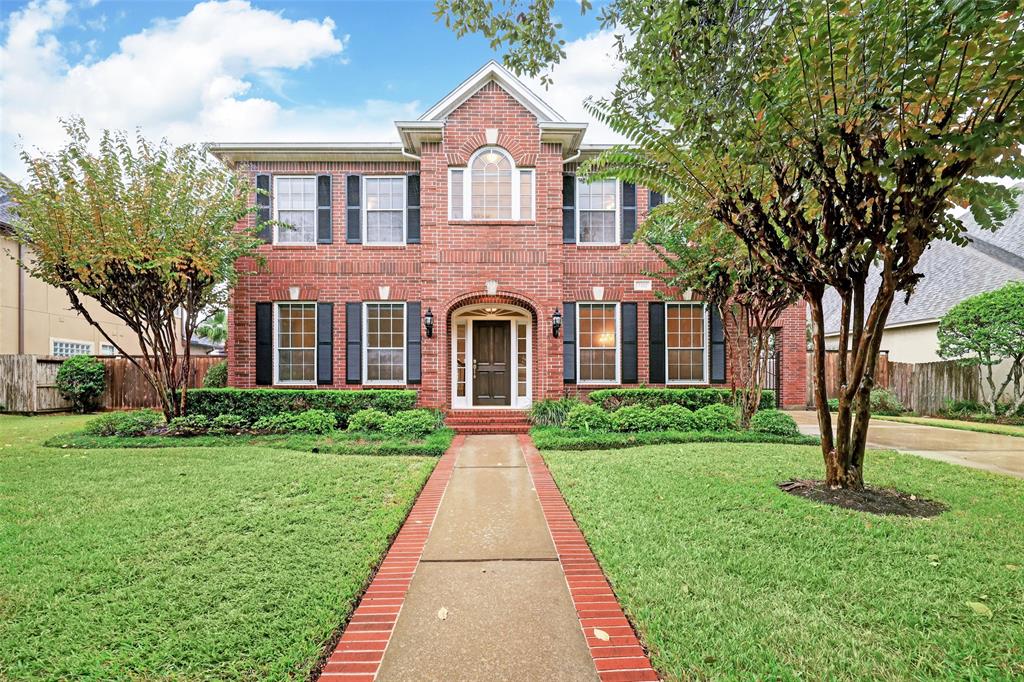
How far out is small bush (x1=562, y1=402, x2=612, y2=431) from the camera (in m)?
8.67

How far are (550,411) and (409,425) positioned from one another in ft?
8.68

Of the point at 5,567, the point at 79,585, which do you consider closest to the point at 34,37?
the point at 5,567

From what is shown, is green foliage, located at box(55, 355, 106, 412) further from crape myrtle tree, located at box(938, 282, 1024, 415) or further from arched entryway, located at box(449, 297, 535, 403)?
crape myrtle tree, located at box(938, 282, 1024, 415)

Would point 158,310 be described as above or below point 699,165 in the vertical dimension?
below

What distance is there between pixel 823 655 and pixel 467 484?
3.81 metres

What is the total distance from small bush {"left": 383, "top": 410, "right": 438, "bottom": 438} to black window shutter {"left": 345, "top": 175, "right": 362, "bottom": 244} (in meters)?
4.44

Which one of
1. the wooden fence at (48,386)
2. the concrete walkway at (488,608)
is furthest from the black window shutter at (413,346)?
the wooden fence at (48,386)

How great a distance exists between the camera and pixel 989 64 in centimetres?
345

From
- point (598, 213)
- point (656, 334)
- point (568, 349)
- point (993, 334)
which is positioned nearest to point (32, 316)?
point (568, 349)

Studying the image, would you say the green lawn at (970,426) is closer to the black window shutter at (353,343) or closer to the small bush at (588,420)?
the small bush at (588,420)

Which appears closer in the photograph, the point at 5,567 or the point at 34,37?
the point at 5,567

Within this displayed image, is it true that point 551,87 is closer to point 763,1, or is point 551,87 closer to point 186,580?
point 763,1

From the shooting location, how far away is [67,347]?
15.9 meters

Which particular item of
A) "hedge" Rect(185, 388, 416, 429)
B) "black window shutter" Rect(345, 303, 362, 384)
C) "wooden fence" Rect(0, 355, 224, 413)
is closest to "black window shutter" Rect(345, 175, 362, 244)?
"black window shutter" Rect(345, 303, 362, 384)
